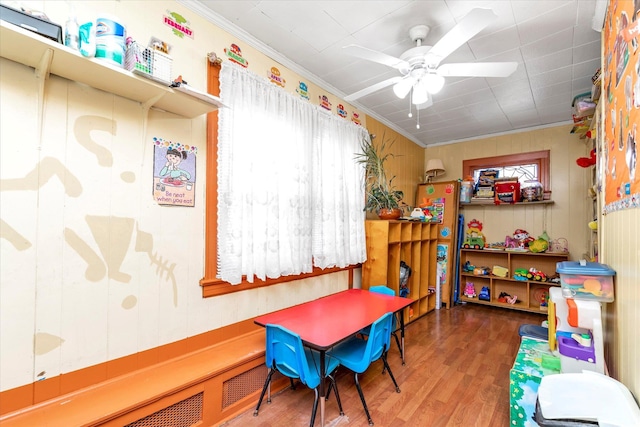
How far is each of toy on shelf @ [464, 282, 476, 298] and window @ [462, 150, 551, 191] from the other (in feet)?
6.05

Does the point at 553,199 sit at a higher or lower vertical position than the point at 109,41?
lower

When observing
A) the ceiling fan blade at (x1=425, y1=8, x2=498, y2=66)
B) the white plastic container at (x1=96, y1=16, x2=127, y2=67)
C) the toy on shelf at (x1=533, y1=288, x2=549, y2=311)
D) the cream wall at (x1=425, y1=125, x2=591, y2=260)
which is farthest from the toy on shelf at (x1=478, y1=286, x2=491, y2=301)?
the white plastic container at (x1=96, y1=16, x2=127, y2=67)

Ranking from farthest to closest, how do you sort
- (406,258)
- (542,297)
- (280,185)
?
(542,297), (406,258), (280,185)

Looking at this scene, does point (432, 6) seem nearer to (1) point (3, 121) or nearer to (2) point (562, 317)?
(2) point (562, 317)

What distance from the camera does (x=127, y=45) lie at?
154cm

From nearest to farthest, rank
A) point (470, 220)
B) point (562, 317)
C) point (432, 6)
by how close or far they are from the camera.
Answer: point (562, 317) → point (432, 6) → point (470, 220)

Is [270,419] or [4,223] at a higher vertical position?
[4,223]

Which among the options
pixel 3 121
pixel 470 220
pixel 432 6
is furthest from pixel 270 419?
pixel 470 220

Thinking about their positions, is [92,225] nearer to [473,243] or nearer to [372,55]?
[372,55]

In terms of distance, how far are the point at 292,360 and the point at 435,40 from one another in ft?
8.99

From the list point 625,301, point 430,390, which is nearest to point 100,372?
point 430,390

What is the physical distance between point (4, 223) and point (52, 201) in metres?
0.20

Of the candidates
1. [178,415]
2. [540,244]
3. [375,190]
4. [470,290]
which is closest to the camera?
[178,415]

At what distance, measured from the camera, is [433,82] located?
80.7 inches
